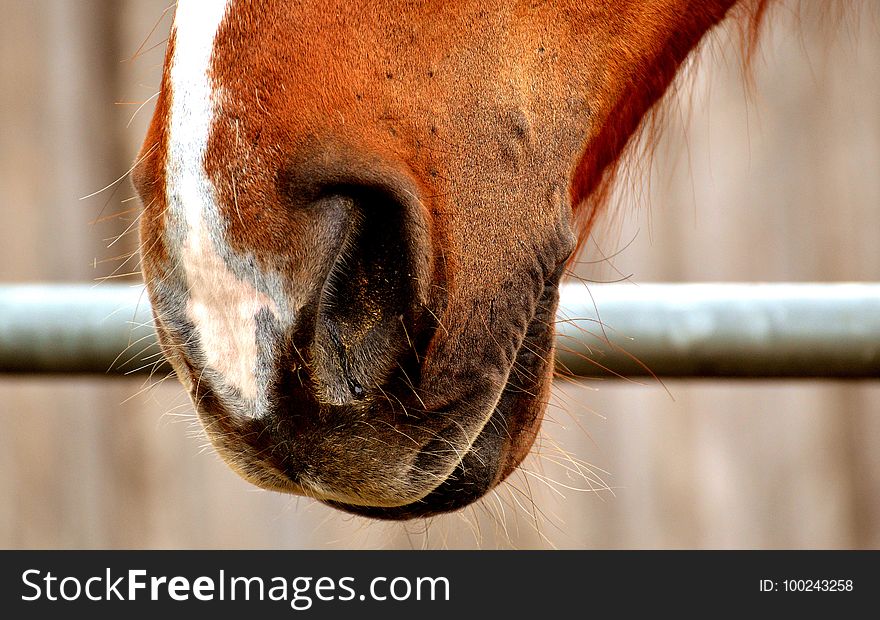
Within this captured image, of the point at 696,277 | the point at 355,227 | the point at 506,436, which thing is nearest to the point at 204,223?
the point at 355,227

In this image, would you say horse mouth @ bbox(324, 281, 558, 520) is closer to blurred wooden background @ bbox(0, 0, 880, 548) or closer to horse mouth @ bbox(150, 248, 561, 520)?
horse mouth @ bbox(150, 248, 561, 520)

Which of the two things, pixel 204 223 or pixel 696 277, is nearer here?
pixel 204 223

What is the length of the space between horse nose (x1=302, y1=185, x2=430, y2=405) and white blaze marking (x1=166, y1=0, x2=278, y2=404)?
44 millimetres

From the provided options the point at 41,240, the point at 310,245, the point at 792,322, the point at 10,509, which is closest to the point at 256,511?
the point at 10,509

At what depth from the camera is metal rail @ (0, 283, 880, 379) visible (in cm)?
92

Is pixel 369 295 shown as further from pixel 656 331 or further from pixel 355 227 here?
pixel 656 331

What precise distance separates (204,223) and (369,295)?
122 mm

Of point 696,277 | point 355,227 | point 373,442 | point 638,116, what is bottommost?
point 373,442

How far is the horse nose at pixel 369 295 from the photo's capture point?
0.61 meters

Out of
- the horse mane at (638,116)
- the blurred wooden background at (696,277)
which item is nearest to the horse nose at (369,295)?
the horse mane at (638,116)

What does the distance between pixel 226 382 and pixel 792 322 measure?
23.4 inches

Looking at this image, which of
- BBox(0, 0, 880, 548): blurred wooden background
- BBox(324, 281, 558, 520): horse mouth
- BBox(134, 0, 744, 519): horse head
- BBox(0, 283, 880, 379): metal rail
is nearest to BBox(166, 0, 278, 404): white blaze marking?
BBox(134, 0, 744, 519): horse head

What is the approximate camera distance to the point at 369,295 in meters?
0.62
